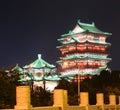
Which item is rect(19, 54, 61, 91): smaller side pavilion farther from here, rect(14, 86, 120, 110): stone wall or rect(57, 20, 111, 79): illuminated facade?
rect(14, 86, 120, 110): stone wall

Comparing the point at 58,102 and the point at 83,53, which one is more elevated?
the point at 83,53

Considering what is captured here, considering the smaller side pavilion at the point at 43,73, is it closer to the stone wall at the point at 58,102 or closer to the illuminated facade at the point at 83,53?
the illuminated facade at the point at 83,53

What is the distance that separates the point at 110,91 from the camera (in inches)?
2287

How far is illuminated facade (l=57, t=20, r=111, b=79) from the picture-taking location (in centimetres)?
11131

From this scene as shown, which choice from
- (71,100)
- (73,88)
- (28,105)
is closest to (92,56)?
(73,88)

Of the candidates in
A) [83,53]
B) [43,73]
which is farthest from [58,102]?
[43,73]

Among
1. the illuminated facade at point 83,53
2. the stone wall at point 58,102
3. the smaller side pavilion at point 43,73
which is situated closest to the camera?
the stone wall at point 58,102

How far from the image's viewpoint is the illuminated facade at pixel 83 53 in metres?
111

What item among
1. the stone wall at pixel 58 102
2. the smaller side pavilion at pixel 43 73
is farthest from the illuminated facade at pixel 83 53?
the stone wall at pixel 58 102

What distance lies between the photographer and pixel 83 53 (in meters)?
113

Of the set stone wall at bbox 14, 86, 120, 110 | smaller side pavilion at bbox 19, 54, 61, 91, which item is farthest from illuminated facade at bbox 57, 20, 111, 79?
stone wall at bbox 14, 86, 120, 110

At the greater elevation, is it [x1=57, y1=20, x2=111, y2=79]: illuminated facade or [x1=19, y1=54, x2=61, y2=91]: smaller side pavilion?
[x1=57, y1=20, x2=111, y2=79]: illuminated facade

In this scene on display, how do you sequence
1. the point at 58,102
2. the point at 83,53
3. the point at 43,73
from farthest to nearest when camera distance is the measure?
the point at 43,73
the point at 83,53
the point at 58,102

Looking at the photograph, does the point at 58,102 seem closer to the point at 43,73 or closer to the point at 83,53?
Result: the point at 83,53
